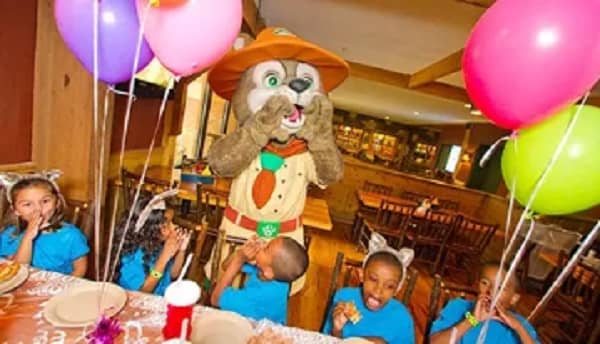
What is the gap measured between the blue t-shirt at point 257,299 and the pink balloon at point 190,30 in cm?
69

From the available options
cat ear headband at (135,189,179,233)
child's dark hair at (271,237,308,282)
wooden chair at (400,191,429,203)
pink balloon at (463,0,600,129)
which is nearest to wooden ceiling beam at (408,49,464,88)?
wooden chair at (400,191,429,203)

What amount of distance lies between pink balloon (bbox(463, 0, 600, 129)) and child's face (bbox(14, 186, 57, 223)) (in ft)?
4.39

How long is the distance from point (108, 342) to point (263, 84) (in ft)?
3.16

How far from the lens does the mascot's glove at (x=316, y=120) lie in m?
1.40

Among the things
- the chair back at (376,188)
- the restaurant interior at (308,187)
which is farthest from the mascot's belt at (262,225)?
the chair back at (376,188)

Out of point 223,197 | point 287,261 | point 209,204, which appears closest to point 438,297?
point 287,261

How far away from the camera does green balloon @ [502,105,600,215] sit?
34.7 inches

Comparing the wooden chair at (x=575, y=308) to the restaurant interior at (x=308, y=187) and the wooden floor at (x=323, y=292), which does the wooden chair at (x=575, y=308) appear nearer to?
the restaurant interior at (x=308, y=187)

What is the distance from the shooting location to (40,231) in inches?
50.3

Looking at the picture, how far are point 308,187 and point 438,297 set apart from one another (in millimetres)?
1100

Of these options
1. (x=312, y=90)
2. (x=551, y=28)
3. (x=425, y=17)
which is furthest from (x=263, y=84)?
(x=425, y=17)

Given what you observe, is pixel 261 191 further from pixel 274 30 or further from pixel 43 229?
pixel 43 229

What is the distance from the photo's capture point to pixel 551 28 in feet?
2.45

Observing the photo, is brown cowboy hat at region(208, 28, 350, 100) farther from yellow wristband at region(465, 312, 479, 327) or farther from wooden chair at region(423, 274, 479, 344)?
yellow wristband at region(465, 312, 479, 327)
